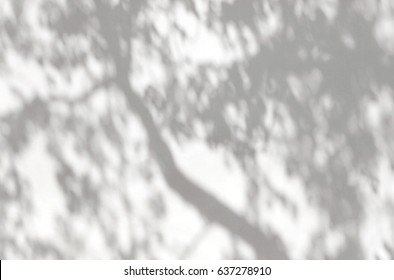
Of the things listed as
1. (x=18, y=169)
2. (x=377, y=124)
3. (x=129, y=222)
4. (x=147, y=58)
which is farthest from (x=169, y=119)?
(x=377, y=124)

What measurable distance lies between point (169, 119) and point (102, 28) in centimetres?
40

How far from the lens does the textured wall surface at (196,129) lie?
213 centimetres

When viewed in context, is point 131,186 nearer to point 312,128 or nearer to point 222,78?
point 222,78

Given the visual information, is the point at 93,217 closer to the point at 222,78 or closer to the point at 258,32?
the point at 222,78

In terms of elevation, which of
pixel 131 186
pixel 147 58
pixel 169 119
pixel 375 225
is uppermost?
pixel 147 58

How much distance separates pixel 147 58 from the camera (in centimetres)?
217

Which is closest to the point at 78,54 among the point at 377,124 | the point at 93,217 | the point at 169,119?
the point at 169,119

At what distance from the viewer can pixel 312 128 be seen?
2152 millimetres

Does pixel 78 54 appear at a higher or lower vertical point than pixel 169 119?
higher

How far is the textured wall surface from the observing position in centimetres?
213

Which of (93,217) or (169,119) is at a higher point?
(169,119)

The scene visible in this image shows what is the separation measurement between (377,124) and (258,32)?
0.53m

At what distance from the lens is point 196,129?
2.16m

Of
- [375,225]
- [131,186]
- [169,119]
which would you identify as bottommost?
[375,225]
